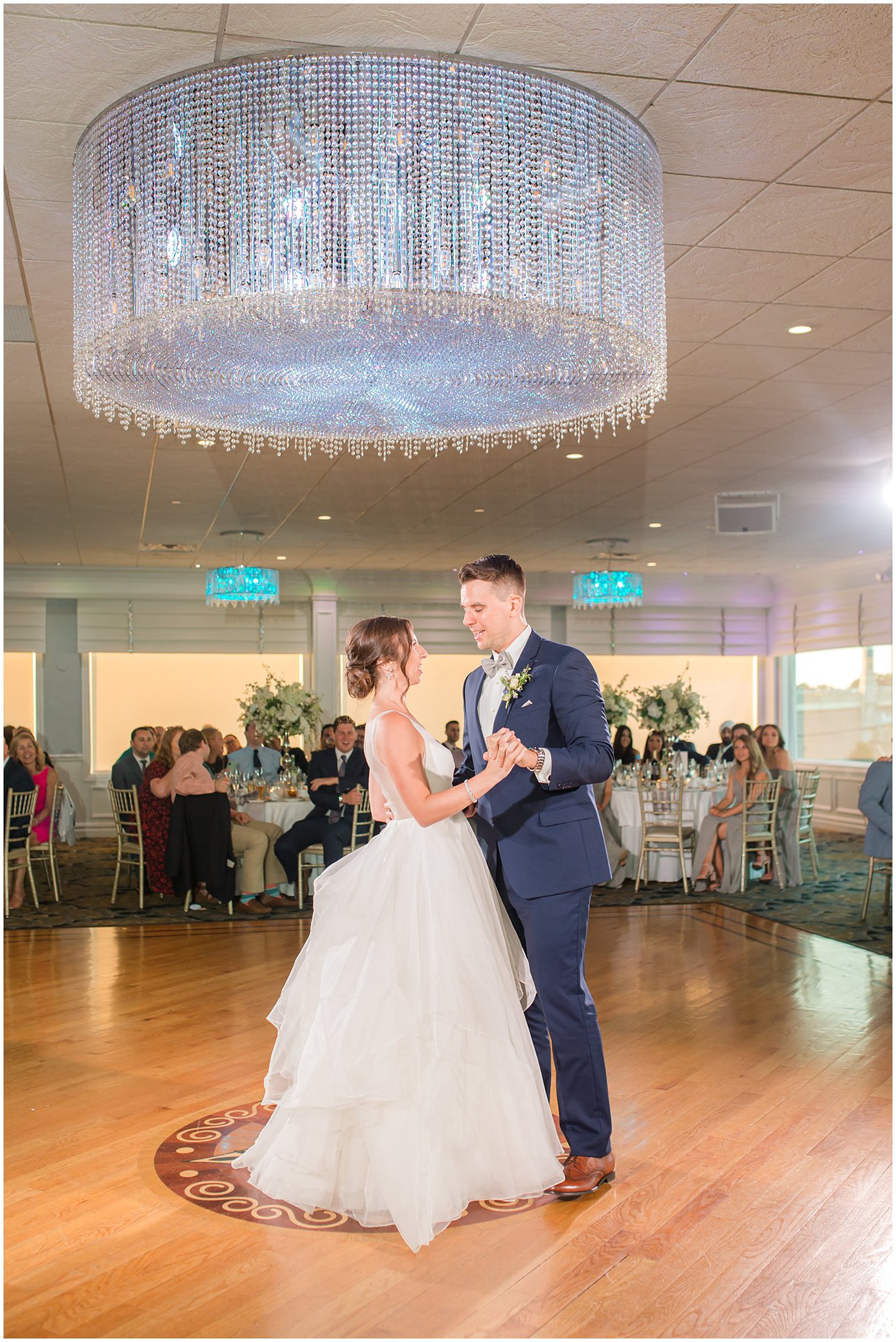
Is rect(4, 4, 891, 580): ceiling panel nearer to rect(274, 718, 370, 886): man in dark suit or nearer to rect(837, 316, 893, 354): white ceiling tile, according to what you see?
rect(837, 316, 893, 354): white ceiling tile

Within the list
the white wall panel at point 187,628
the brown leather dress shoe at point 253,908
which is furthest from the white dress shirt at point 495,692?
the white wall panel at point 187,628

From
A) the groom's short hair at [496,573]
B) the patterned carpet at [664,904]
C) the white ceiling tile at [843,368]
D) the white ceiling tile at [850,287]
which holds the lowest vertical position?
the patterned carpet at [664,904]

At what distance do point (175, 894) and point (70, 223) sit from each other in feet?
19.0

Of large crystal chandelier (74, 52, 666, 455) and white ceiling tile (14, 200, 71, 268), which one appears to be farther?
white ceiling tile (14, 200, 71, 268)

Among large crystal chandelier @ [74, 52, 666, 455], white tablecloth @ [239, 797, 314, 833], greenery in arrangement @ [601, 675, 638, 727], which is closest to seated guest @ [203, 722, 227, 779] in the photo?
white tablecloth @ [239, 797, 314, 833]

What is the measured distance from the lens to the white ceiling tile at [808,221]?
4.02 meters

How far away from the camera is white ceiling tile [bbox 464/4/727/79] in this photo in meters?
2.95

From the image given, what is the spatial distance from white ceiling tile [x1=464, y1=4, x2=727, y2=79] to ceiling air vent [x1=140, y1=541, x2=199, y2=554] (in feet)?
30.5

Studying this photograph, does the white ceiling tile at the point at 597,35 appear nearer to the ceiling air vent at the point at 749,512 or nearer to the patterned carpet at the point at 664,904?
the patterned carpet at the point at 664,904

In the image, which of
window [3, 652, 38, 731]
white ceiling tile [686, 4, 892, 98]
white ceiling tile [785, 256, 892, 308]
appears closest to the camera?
white ceiling tile [686, 4, 892, 98]

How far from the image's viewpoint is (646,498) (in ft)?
31.3

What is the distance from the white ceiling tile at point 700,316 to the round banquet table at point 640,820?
192 inches

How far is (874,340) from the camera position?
5625 mm

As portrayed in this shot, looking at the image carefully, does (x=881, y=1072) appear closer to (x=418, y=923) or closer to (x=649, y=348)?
(x=418, y=923)
